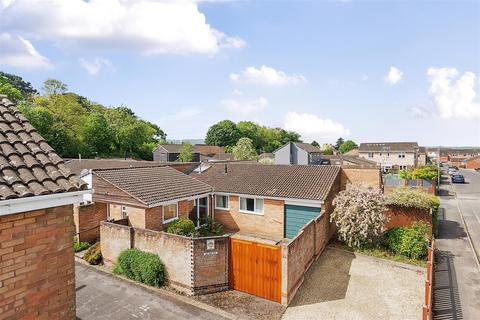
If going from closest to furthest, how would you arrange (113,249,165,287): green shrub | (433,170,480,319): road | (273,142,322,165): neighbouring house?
(433,170,480,319): road, (113,249,165,287): green shrub, (273,142,322,165): neighbouring house

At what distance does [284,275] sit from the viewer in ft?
34.6

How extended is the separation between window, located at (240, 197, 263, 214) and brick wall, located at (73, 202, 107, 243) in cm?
833

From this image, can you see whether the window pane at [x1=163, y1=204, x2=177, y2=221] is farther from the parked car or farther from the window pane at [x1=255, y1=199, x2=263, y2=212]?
the parked car

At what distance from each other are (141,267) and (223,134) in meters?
84.0

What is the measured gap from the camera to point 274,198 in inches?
698

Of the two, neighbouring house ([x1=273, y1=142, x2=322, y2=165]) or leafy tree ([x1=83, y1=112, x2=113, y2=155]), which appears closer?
neighbouring house ([x1=273, y1=142, x2=322, y2=165])

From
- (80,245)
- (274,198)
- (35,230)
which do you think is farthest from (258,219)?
(35,230)

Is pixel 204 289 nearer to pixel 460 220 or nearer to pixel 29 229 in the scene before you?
pixel 29 229

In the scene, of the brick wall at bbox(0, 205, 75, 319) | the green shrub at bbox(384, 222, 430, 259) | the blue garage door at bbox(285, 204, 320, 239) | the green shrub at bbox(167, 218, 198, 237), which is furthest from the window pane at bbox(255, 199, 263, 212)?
the brick wall at bbox(0, 205, 75, 319)

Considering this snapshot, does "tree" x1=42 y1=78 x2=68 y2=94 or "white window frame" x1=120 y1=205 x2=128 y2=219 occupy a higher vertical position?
"tree" x1=42 y1=78 x2=68 y2=94

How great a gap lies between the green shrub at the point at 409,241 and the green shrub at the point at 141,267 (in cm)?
1124

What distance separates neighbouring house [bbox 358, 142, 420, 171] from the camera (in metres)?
66.6

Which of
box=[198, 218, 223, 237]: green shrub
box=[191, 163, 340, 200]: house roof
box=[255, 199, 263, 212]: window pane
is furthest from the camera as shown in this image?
box=[255, 199, 263, 212]: window pane

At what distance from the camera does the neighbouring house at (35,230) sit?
3943 millimetres
